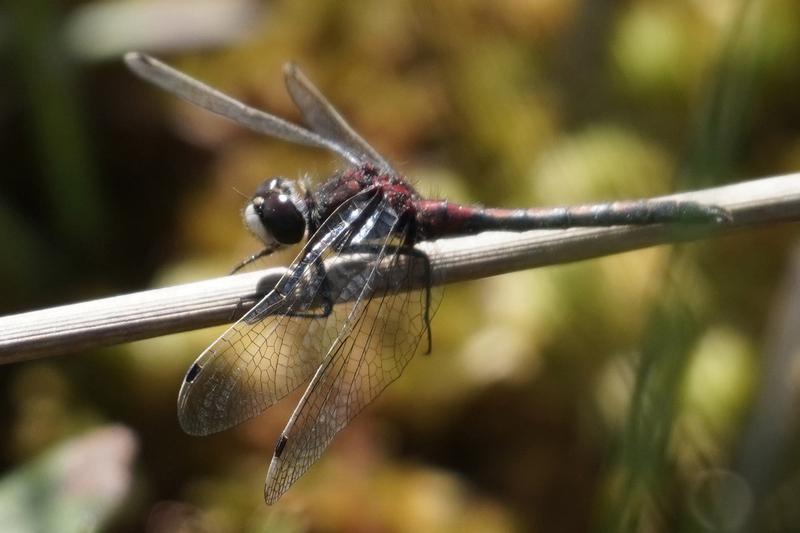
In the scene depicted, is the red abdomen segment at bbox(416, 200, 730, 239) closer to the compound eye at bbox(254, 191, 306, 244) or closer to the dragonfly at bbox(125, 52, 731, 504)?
the dragonfly at bbox(125, 52, 731, 504)

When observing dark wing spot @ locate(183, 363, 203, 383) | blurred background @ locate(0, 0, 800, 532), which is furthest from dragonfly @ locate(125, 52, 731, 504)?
blurred background @ locate(0, 0, 800, 532)

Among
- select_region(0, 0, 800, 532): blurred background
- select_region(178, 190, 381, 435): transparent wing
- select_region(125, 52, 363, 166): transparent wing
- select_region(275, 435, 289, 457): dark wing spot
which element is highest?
select_region(125, 52, 363, 166): transparent wing

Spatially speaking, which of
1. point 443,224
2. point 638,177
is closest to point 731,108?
point 443,224

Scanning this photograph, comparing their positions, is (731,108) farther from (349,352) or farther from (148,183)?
(148,183)

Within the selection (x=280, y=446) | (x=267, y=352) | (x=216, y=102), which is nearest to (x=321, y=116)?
(x=216, y=102)

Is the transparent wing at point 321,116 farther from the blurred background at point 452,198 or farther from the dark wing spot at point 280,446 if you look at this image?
the dark wing spot at point 280,446

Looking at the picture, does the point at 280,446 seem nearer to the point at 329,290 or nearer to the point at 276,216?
the point at 329,290
